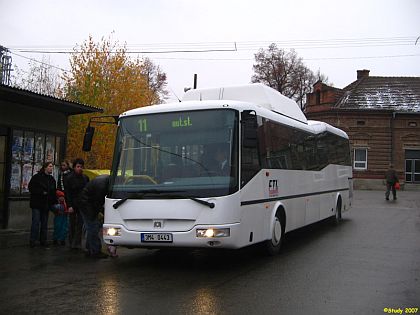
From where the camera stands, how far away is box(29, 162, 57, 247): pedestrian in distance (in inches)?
406

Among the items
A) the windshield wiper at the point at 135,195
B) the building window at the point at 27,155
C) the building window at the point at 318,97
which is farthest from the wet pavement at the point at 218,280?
the building window at the point at 318,97

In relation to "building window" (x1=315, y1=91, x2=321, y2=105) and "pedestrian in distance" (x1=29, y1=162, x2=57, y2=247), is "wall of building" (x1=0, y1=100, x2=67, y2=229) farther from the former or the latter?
"building window" (x1=315, y1=91, x2=321, y2=105)

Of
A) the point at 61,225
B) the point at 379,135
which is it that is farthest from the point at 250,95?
the point at 379,135

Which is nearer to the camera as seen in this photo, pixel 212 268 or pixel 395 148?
pixel 212 268

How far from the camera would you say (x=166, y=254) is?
982cm

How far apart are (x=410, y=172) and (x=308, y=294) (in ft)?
130

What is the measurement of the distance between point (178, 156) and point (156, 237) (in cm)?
136

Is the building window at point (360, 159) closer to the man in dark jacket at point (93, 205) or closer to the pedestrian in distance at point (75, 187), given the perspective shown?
the pedestrian in distance at point (75, 187)

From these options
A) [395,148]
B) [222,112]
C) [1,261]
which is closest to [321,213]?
[222,112]

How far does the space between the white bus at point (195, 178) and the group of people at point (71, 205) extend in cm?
108

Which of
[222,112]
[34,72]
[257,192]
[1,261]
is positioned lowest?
[1,261]

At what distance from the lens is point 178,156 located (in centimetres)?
811

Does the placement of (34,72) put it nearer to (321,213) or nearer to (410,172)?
(321,213)

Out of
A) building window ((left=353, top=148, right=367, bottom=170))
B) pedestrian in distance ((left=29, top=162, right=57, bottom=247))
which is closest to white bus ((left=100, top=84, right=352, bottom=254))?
pedestrian in distance ((left=29, top=162, right=57, bottom=247))
